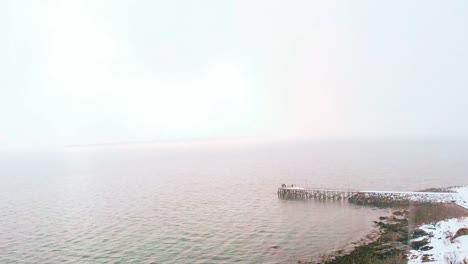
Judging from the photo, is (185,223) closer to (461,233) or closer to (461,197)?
(461,233)

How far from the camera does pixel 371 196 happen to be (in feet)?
179

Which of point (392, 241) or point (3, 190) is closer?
point (392, 241)

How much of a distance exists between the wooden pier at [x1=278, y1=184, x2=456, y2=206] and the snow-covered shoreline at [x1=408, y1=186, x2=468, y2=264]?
13114mm

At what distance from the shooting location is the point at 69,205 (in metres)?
62.5

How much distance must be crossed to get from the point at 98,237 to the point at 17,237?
10.8 metres

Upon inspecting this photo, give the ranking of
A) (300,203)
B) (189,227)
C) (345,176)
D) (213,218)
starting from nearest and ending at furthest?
1. (189,227)
2. (213,218)
3. (300,203)
4. (345,176)

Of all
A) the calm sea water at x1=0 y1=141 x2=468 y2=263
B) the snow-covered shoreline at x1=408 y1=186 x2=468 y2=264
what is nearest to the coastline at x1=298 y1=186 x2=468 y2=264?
the snow-covered shoreline at x1=408 y1=186 x2=468 y2=264

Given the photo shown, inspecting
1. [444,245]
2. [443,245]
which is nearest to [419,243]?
[443,245]

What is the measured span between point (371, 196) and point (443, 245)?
87.9ft

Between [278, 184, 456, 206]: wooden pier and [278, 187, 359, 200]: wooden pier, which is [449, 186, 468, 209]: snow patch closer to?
[278, 184, 456, 206]: wooden pier

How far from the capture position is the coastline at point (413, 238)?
89.7 ft

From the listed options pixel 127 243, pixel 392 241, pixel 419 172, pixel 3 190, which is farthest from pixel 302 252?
pixel 3 190

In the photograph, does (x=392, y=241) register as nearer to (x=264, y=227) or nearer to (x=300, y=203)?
(x=264, y=227)

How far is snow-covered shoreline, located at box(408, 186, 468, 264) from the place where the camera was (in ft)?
80.5
